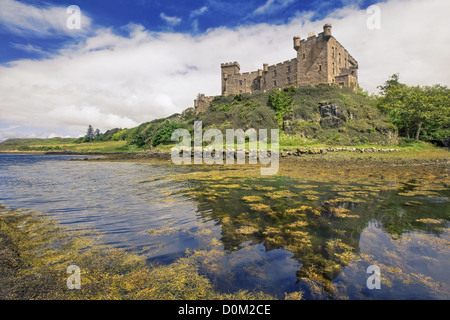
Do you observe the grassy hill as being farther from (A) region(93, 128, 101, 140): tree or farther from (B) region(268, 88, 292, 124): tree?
(A) region(93, 128, 101, 140): tree

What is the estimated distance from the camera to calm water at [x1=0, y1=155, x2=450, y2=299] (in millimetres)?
4355

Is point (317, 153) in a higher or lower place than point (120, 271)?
higher

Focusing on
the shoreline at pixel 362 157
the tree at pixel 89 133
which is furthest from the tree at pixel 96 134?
the shoreline at pixel 362 157

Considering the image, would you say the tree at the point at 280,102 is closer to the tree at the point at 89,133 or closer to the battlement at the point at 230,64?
the battlement at the point at 230,64

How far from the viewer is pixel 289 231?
22.1 feet

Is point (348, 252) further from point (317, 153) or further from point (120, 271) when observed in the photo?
point (317, 153)

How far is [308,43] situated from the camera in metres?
58.1

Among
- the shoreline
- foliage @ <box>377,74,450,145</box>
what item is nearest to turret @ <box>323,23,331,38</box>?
foliage @ <box>377,74,450,145</box>

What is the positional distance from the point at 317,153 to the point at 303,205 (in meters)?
26.5

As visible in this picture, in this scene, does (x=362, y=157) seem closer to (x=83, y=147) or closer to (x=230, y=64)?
(x=230, y=64)

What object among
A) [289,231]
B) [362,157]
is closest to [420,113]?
[362,157]

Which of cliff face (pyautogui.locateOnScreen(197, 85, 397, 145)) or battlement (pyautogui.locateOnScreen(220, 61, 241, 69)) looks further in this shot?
battlement (pyautogui.locateOnScreen(220, 61, 241, 69))

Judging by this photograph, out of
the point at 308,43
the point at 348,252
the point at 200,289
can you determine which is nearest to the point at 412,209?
the point at 348,252

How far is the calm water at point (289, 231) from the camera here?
4.36m
